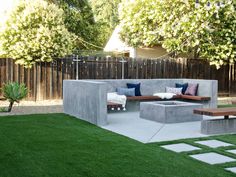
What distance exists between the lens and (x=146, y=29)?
1623cm

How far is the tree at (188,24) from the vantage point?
14.3 meters

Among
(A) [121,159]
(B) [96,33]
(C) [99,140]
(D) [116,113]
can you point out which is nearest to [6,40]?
(D) [116,113]

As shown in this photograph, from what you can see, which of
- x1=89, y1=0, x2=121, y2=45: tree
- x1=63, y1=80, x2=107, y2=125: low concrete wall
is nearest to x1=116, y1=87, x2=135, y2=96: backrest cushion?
x1=63, y1=80, x2=107, y2=125: low concrete wall

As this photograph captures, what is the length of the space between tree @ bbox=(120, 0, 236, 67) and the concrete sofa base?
23.3 feet

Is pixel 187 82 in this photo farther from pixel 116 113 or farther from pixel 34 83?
pixel 34 83

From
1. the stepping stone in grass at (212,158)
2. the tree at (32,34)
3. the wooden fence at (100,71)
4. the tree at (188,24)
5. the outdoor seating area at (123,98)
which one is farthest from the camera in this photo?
the tree at (188,24)

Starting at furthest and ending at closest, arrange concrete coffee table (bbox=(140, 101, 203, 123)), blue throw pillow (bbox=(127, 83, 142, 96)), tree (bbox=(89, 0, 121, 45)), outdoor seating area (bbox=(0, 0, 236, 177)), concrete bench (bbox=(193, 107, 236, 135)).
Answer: tree (bbox=(89, 0, 121, 45)), blue throw pillow (bbox=(127, 83, 142, 96)), concrete coffee table (bbox=(140, 101, 203, 123)), concrete bench (bbox=(193, 107, 236, 135)), outdoor seating area (bbox=(0, 0, 236, 177))

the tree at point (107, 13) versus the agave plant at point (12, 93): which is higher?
the tree at point (107, 13)

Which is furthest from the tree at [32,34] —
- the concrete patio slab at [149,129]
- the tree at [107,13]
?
the tree at [107,13]

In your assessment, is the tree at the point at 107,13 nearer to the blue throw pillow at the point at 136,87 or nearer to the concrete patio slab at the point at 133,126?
the blue throw pillow at the point at 136,87

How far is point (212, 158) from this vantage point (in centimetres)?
564

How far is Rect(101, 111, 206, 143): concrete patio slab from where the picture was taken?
7230 mm

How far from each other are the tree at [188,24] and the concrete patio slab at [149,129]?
6.07 metres

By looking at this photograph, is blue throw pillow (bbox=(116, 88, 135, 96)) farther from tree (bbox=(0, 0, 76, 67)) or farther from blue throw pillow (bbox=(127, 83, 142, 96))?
tree (bbox=(0, 0, 76, 67))
